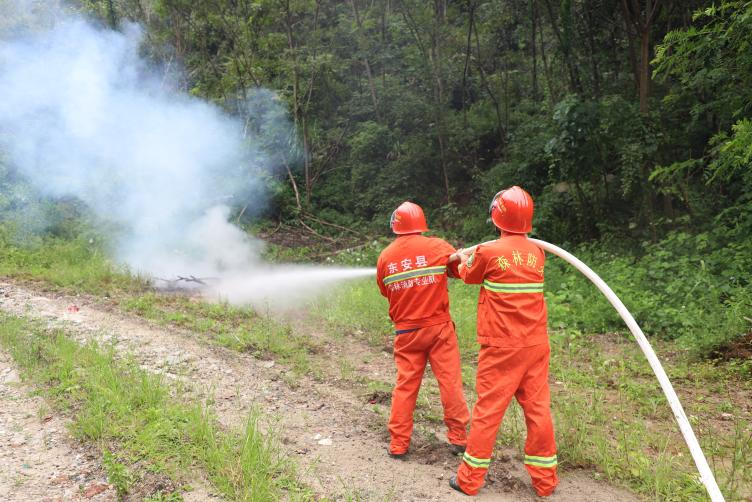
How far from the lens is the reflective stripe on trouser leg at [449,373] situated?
3.99 meters

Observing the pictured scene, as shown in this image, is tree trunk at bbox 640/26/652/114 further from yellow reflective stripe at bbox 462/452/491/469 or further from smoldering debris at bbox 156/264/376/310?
yellow reflective stripe at bbox 462/452/491/469

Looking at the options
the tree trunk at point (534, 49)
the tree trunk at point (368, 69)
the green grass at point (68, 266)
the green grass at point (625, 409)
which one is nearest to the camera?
the green grass at point (625, 409)

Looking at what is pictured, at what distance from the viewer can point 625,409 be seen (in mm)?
4926

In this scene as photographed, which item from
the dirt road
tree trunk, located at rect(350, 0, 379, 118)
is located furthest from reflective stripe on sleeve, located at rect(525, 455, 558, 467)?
tree trunk, located at rect(350, 0, 379, 118)

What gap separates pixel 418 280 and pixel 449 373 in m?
0.72

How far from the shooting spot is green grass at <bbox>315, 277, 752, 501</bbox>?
3672 mm

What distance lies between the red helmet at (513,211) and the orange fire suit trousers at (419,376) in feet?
3.03

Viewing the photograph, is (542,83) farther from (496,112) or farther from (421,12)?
(421,12)

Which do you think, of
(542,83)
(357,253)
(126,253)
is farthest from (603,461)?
(542,83)

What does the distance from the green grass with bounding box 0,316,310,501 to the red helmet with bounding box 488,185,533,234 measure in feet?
7.08

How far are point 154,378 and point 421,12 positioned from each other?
12.7 meters

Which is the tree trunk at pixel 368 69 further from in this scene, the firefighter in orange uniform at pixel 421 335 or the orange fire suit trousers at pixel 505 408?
the orange fire suit trousers at pixel 505 408

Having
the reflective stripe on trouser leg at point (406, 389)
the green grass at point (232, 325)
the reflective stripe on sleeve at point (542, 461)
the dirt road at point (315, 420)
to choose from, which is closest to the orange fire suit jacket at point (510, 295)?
the reflective stripe on trouser leg at point (406, 389)

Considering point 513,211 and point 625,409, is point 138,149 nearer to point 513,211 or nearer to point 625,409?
point 513,211
